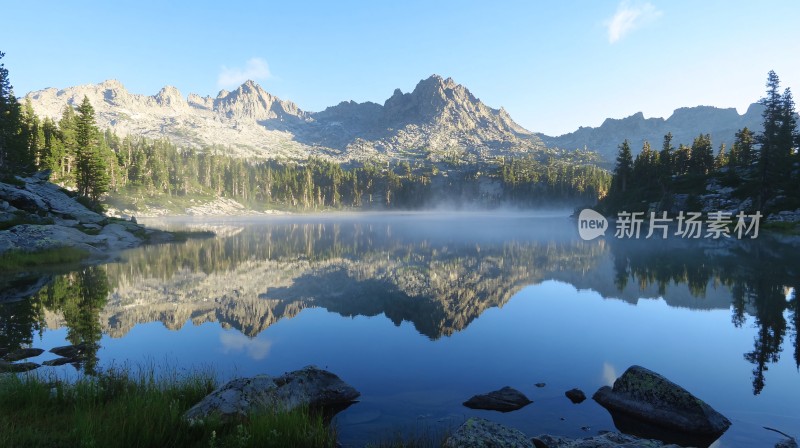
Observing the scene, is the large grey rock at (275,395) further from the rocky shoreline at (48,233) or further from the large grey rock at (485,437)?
the rocky shoreline at (48,233)

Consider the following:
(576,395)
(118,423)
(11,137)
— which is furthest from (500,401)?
(11,137)

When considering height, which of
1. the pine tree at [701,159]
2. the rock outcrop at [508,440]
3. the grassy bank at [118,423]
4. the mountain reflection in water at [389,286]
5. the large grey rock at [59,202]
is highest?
the pine tree at [701,159]

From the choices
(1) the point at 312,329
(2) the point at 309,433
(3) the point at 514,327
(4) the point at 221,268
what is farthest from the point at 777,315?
(4) the point at 221,268

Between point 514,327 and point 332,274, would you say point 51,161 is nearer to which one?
point 332,274

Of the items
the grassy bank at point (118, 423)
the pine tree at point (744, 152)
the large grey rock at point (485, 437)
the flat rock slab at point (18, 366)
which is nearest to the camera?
the grassy bank at point (118, 423)

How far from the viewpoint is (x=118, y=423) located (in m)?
7.52

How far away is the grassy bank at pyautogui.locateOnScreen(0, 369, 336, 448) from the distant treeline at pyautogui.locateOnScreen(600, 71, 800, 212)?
299ft

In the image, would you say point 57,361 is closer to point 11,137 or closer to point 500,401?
point 500,401

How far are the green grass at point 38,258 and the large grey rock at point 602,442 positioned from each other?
42.0m

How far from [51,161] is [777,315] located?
368 feet

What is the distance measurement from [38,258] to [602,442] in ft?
148

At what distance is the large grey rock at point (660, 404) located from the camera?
10.9 metres

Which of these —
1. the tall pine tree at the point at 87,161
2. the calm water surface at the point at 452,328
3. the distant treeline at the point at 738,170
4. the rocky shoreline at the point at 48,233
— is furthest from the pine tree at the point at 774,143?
the tall pine tree at the point at 87,161

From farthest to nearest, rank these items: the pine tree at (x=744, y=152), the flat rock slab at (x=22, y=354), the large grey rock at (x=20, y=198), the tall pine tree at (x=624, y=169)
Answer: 1. the tall pine tree at (x=624, y=169)
2. the pine tree at (x=744, y=152)
3. the large grey rock at (x=20, y=198)
4. the flat rock slab at (x=22, y=354)
